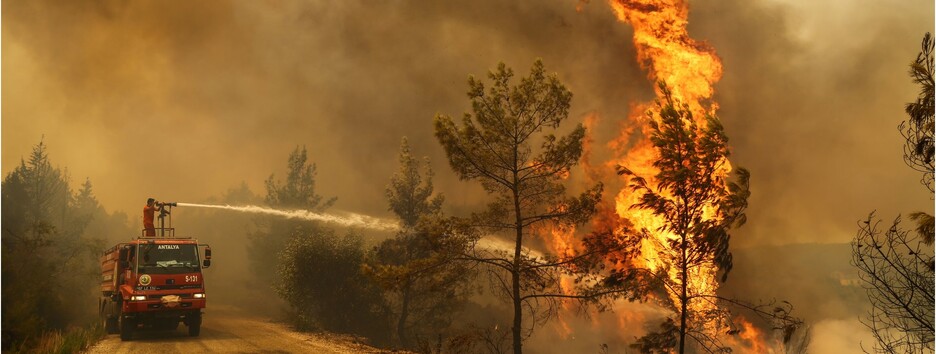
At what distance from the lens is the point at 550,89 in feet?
→ 63.1

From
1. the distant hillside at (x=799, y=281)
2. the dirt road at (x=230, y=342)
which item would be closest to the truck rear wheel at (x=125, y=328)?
the dirt road at (x=230, y=342)

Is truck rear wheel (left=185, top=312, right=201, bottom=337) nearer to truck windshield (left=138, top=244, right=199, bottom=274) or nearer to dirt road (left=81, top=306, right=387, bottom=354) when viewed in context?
dirt road (left=81, top=306, right=387, bottom=354)

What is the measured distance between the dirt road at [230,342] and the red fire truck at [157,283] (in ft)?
2.14

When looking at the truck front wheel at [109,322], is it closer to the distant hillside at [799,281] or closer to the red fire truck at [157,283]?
the red fire truck at [157,283]

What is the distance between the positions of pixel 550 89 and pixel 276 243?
1576 inches

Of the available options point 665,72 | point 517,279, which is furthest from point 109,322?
A: point 665,72

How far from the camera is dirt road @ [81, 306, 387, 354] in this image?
21609 millimetres

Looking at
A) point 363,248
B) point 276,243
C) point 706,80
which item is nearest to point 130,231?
point 276,243

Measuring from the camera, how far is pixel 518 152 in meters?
19.8

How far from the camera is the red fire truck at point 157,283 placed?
22.4m

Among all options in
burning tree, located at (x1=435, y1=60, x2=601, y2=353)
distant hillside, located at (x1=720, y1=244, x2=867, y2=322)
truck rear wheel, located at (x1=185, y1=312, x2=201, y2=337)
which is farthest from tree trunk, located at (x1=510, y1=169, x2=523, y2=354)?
distant hillside, located at (x1=720, y1=244, x2=867, y2=322)

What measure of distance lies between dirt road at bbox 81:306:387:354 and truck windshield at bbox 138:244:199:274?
2.76 metres

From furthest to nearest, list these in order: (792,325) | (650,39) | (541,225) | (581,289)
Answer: (650,39)
(541,225)
(581,289)
(792,325)

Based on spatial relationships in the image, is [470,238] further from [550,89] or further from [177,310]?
[177,310]
